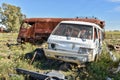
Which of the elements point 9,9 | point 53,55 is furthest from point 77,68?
point 9,9

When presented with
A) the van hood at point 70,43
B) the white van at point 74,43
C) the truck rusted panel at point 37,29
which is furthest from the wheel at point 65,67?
the truck rusted panel at point 37,29

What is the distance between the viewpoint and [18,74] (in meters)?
9.49

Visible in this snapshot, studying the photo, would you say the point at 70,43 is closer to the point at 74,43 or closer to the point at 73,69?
the point at 74,43

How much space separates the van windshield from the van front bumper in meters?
1.08

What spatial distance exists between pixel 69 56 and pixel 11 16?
78.6m

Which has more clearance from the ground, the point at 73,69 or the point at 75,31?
the point at 75,31

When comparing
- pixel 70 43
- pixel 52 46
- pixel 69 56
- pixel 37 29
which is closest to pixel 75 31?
pixel 70 43

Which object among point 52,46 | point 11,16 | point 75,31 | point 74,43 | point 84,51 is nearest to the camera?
point 84,51

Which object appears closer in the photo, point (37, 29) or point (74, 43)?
point (74, 43)

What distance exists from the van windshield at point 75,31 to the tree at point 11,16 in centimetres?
7348

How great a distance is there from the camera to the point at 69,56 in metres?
11.0

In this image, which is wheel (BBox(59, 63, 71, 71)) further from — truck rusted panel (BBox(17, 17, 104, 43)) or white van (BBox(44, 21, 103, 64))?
truck rusted panel (BBox(17, 17, 104, 43))

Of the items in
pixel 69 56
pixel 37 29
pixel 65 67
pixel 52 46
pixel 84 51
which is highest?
pixel 37 29

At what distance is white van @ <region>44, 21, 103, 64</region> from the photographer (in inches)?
430
